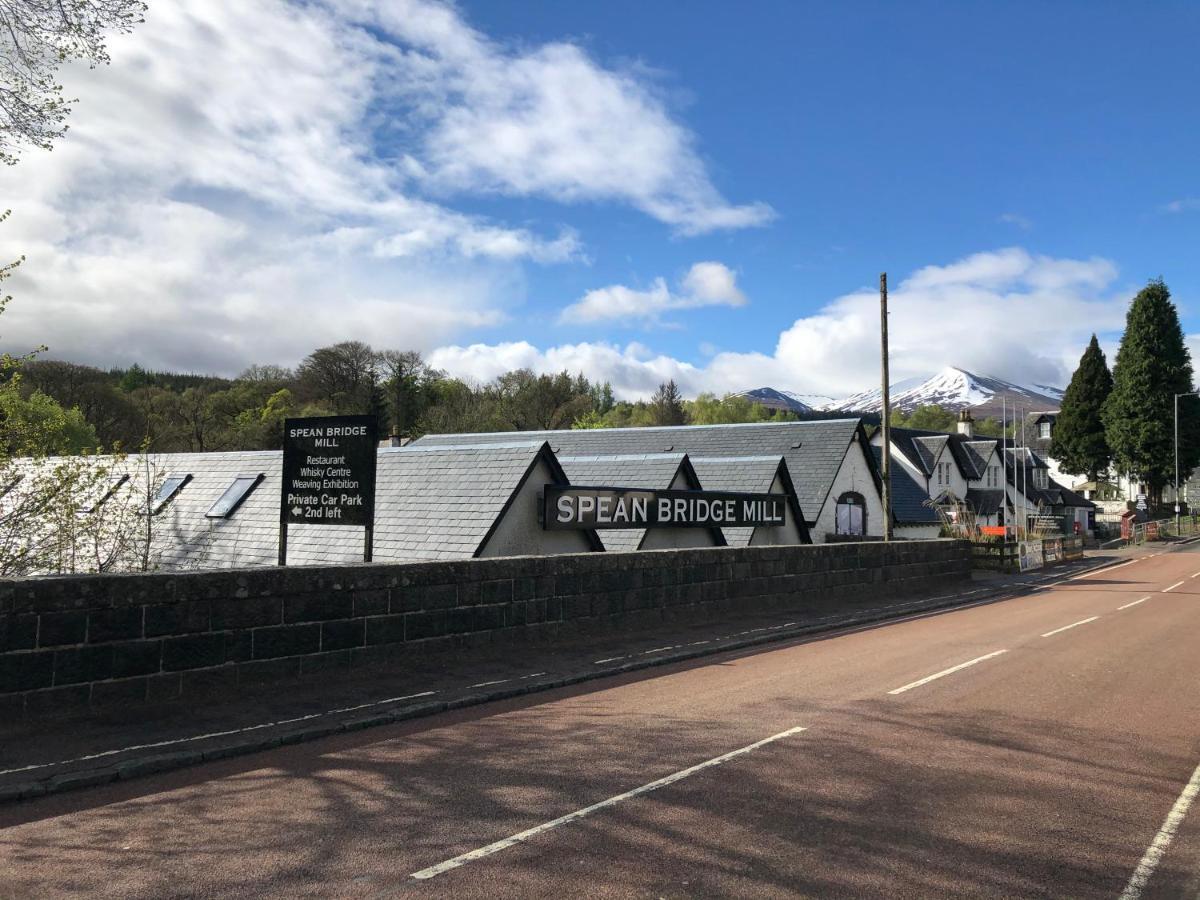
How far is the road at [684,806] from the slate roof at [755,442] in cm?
2301

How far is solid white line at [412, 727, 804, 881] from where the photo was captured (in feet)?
15.4

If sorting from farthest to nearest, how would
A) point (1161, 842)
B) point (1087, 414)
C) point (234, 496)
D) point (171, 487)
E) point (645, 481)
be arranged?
point (1087, 414)
point (171, 487)
point (234, 496)
point (645, 481)
point (1161, 842)

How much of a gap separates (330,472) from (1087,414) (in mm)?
89569

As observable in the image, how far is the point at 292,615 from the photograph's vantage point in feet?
30.0

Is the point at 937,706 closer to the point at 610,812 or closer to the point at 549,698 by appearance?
the point at 549,698

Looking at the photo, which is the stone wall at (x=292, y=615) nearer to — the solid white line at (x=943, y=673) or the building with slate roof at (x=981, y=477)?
the solid white line at (x=943, y=673)

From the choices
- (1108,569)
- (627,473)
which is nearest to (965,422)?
(1108,569)

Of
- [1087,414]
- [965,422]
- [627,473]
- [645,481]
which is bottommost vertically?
[645,481]

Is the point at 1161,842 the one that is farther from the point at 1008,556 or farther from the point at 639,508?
the point at 1008,556

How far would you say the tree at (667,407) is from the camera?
96.2 metres

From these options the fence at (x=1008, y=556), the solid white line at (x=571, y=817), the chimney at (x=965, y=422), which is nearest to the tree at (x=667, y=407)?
the chimney at (x=965, y=422)

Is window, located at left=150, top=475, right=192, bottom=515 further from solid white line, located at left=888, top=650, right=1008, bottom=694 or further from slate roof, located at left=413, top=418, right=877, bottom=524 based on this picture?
solid white line, located at left=888, top=650, right=1008, bottom=694

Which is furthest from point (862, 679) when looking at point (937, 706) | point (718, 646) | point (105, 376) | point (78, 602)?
point (105, 376)

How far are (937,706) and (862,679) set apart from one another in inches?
64.0
